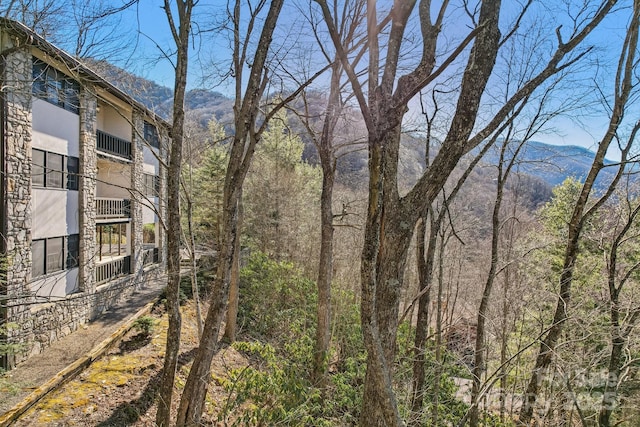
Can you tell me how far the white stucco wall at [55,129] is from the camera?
8945mm

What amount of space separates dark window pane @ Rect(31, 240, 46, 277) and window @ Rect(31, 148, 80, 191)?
1.54m

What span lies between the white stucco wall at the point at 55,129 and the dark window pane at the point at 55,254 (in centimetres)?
252

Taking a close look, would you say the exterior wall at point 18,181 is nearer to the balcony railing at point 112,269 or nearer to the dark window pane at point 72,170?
the dark window pane at point 72,170

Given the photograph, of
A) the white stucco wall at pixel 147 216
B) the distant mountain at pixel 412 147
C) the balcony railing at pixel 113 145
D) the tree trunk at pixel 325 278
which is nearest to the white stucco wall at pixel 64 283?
the balcony railing at pixel 113 145

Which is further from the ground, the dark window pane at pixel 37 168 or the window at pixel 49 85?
the window at pixel 49 85

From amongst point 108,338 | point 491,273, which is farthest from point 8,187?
point 491,273

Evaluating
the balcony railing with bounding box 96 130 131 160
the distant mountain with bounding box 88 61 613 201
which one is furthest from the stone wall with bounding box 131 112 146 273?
the distant mountain with bounding box 88 61 613 201

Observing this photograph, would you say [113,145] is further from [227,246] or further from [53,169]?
[227,246]

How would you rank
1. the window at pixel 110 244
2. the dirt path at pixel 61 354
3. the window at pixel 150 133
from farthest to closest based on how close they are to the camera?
the window at pixel 150 133, the window at pixel 110 244, the dirt path at pixel 61 354

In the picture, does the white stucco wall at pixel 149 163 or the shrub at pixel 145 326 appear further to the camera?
the white stucco wall at pixel 149 163

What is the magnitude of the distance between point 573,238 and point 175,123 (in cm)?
714

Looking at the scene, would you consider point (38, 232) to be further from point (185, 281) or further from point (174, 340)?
point (174, 340)

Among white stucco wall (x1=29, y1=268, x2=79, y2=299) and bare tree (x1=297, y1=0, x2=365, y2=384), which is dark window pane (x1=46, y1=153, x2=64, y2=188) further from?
bare tree (x1=297, y1=0, x2=365, y2=384)

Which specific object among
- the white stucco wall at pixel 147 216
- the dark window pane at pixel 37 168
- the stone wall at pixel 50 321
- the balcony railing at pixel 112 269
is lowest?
the stone wall at pixel 50 321
